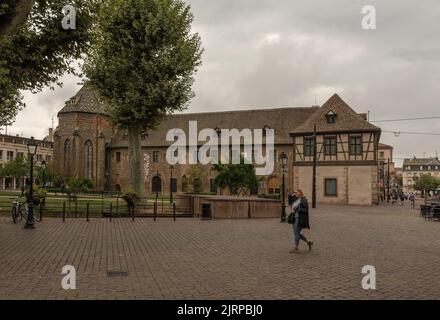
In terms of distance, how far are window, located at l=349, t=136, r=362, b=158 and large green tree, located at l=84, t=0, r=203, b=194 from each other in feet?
71.9

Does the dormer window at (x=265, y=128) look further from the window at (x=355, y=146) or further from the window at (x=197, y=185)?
the window at (x=355, y=146)

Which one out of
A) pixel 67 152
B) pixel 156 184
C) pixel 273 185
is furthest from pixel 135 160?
pixel 67 152

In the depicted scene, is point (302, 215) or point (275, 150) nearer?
point (302, 215)

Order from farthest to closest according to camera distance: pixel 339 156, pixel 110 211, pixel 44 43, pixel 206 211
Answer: pixel 339 156
pixel 206 211
pixel 110 211
pixel 44 43

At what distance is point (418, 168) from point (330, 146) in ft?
539

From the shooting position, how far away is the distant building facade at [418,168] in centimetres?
18462

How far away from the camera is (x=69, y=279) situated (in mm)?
8219

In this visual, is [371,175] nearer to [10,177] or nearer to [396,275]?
[396,275]

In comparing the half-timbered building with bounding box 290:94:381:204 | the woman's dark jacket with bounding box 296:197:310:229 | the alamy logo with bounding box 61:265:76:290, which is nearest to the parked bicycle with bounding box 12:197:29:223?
the alamy logo with bounding box 61:265:76:290

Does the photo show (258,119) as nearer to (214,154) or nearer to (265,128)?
(265,128)

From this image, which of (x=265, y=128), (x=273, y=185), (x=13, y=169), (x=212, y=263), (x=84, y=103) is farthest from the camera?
(x=13, y=169)

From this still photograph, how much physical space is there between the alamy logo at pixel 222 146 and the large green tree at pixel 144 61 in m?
26.3

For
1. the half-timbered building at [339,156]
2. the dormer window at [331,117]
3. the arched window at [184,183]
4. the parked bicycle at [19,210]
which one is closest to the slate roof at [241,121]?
the arched window at [184,183]
